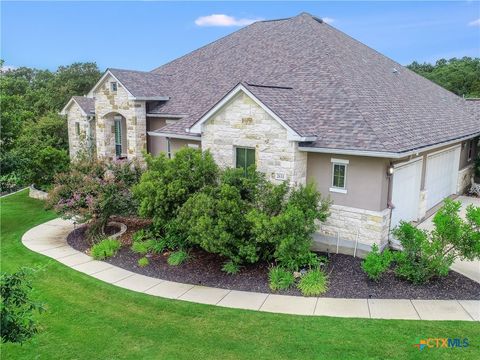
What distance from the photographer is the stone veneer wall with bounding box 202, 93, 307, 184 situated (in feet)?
41.7

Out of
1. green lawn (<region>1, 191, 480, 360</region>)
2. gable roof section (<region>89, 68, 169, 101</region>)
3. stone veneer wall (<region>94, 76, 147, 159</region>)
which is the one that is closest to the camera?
green lawn (<region>1, 191, 480, 360</region>)

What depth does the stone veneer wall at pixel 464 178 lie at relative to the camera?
827 inches

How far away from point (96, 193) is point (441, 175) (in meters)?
14.9

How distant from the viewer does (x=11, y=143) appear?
16.2 meters

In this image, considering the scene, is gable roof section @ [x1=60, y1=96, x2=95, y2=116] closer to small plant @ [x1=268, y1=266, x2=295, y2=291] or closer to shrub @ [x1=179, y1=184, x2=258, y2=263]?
shrub @ [x1=179, y1=184, x2=258, y2=263]

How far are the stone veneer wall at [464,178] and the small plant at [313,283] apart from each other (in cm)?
1360

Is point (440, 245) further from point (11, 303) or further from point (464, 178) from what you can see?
point (464, 178)

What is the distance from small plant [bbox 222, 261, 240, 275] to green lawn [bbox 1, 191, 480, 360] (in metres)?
2.03

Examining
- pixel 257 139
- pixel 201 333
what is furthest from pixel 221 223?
pixel 257 139

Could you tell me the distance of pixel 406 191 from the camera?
47.4 ft

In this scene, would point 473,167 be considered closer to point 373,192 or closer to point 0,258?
point 373,192

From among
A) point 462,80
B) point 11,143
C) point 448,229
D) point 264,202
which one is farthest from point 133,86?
point 462,80

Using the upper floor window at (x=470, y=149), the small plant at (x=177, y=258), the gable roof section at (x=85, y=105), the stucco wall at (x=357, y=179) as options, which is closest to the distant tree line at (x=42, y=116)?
the gable roof section at (x=85, y=105)

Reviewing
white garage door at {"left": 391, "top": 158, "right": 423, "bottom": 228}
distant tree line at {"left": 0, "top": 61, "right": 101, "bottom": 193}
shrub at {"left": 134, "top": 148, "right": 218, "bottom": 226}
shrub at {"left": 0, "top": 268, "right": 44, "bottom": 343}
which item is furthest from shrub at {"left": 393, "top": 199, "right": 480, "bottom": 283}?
distant tree line at {"left": 0, "top": 61, "right": 101, "bottom": 193}
